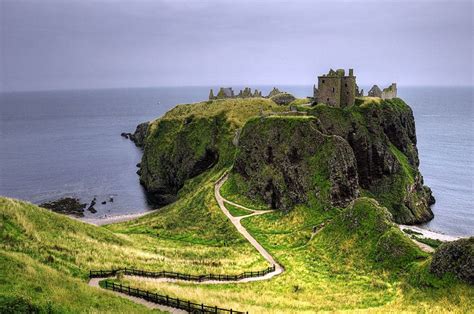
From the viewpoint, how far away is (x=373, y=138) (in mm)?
103750

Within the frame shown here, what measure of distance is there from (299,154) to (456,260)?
45.7 metres

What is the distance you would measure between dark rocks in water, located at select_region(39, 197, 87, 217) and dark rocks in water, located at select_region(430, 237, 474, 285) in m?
85.7

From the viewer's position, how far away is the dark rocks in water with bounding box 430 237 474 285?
4244cm

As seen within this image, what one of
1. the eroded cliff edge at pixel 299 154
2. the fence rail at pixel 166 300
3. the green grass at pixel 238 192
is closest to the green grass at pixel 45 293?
the fence rail at pixel 166 300

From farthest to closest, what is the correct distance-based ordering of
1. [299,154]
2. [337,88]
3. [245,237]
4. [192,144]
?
1. [192,144]
2. [337,88]
3. [299,154]
4. [245,237]

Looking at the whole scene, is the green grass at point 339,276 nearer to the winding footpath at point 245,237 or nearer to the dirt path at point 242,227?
the dirt path at point 242,227

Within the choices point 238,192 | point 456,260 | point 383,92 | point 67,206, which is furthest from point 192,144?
point 456,260

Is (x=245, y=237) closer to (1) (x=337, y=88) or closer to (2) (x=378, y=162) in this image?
(2) (x=378, y=162)

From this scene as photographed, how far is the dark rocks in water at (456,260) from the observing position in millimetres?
42438

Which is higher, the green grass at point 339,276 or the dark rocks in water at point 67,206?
the green grass at point 339,276

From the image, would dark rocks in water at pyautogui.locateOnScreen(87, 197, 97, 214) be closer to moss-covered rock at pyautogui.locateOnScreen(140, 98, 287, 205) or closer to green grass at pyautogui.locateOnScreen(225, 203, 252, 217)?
moss-covered rock at pyautogui.locateOnScreen(140, 98, 287, 205)

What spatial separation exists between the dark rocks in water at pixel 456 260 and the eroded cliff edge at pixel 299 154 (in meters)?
33.2

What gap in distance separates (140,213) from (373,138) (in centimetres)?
5942

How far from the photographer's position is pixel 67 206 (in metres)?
113
